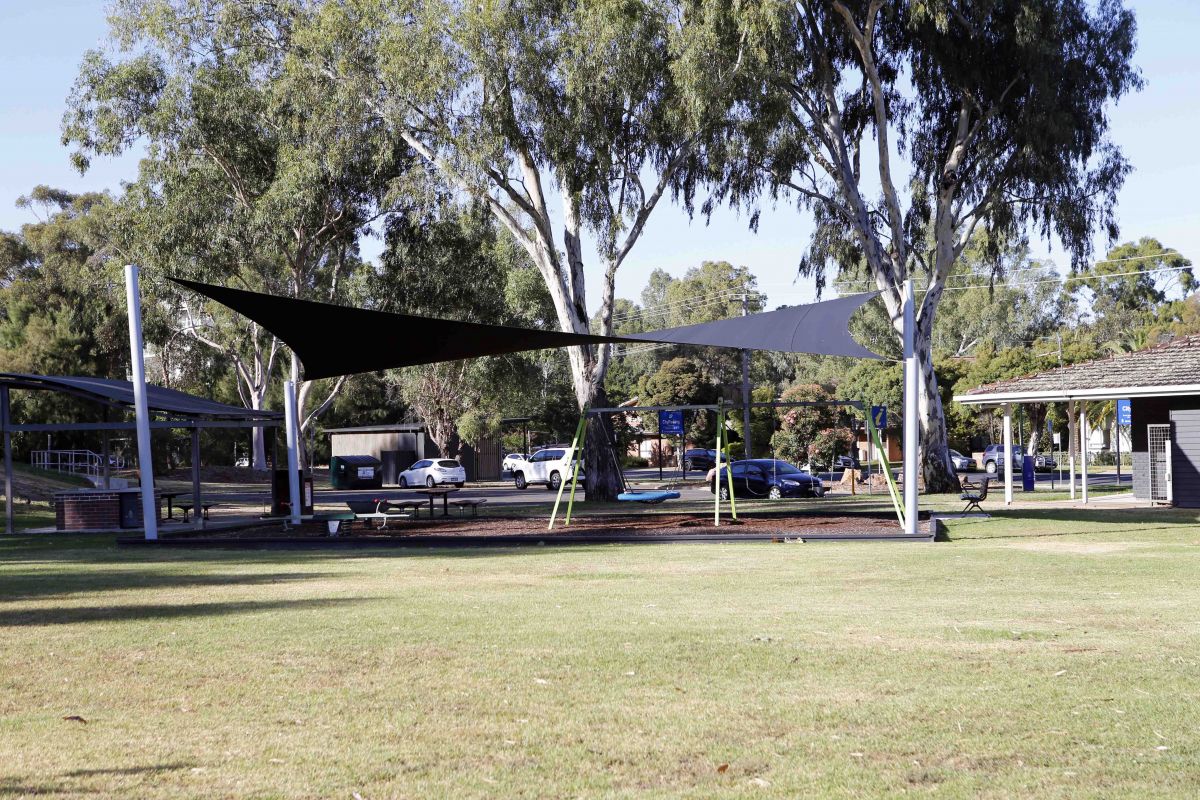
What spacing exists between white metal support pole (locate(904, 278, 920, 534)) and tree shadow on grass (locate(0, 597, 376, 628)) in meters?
8.14

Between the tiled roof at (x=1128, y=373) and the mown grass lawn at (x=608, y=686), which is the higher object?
the tiled roof at (x=1128, y=373)

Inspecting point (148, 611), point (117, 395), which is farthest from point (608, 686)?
point (117, 395)

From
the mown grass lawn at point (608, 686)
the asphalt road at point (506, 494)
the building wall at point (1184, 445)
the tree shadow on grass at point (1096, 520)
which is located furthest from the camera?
the asphalt road at point (506, 494)

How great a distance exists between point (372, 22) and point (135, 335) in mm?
12637

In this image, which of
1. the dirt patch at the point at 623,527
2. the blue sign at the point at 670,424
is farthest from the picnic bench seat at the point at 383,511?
the blue sign at the point at 670,424

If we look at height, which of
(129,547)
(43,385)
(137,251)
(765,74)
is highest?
→ (765,74)

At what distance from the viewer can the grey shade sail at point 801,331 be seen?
52.9 feet

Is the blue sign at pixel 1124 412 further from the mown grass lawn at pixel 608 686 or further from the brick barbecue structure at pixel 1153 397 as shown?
the mown grass lawn at pixel 608 686

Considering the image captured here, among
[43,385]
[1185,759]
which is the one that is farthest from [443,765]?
[43,385]

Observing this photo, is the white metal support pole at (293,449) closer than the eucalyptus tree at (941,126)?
Yes

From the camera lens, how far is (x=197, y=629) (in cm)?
830

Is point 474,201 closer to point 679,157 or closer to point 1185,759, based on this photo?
point 679,157

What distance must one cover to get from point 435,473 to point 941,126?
20.6 m

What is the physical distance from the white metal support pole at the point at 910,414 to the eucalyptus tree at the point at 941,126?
445 inches
